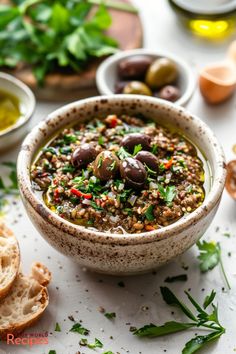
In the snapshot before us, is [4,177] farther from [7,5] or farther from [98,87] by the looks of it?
[7,5]

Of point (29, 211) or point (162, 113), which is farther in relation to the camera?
point (162, 113)

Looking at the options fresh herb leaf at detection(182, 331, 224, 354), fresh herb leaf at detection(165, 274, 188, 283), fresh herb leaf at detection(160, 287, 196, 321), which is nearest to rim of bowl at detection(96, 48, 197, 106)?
fresh herb leaf at detection(165, 274, 188, 283)

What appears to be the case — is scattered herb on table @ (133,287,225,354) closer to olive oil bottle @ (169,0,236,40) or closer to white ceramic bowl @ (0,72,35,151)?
white ceramic bowl @ (0,72,35,151)

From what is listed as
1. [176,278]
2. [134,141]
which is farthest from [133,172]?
[176,278]

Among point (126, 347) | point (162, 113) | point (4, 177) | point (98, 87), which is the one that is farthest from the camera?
point (98, 87)

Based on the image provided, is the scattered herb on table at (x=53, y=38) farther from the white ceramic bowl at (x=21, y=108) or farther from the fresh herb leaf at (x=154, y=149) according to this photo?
the fresh herb leaf at (x=154, y=149)

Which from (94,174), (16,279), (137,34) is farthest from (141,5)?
(16,279)

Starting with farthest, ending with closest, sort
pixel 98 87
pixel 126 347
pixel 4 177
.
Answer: pixel 98 87
pixel 4 177
pixel 126 347
